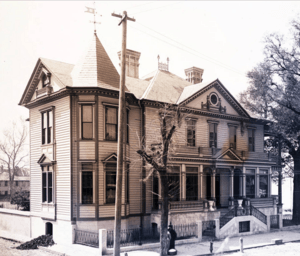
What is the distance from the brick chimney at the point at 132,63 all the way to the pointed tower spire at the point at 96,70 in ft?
16.9

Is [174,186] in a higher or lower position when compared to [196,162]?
lower

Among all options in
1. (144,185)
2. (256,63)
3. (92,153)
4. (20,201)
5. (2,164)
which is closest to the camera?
(92,153)

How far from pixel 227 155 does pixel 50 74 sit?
1421 centimetres

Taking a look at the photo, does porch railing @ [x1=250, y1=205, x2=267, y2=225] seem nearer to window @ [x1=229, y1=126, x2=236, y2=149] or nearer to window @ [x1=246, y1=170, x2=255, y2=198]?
window @ [x1=246, y1=170, x2=255, y2=198]

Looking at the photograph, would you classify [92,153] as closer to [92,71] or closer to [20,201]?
[92,71]

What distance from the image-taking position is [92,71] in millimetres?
21922

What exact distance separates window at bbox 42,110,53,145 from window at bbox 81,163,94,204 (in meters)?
3.34

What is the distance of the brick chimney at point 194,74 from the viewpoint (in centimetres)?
3322

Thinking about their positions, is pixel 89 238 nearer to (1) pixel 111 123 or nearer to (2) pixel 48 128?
(1) pixel 111 123

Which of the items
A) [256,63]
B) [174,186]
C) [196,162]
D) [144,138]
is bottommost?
[174,186]

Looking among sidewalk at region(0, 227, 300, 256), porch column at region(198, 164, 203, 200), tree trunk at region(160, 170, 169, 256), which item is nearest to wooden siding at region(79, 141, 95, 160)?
sidewalk at region(0, 227, 300, 256)

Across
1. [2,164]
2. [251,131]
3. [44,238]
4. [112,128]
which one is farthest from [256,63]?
[2,164]

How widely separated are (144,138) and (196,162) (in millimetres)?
4618

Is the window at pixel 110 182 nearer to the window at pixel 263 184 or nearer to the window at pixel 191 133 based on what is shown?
the window at pixel 191 133
